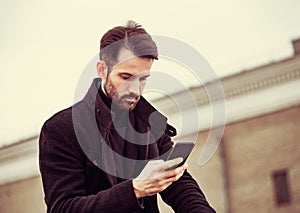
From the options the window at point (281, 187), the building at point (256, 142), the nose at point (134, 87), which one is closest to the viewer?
the nose at point (134, 87)

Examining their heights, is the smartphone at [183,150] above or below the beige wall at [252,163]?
above

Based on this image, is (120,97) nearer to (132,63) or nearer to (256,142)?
(132,63)

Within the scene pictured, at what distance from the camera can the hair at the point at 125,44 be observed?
1583 millimetres

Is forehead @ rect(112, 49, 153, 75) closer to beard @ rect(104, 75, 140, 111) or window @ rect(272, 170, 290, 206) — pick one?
beard @ rect(104, 75, 140, 111)

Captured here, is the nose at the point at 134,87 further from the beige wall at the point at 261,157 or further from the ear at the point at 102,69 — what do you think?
the beige wall at the point at 261,157

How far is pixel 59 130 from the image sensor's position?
157 cm

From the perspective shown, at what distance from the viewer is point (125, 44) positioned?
1.59 metres

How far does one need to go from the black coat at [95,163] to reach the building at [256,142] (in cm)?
779

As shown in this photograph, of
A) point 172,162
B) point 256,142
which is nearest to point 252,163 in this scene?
point 256,142

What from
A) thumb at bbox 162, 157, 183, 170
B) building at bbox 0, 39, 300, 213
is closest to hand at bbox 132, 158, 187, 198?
thumb at bbox 162, 157, 183, 170

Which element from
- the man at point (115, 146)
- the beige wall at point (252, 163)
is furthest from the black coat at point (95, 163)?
the beige wall at point (252, 163)

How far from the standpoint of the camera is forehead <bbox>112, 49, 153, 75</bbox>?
62.2 inches

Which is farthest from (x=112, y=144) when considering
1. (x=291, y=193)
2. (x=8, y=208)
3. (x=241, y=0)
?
(x=8, y=208)

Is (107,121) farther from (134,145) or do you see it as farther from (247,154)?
(247,154)
